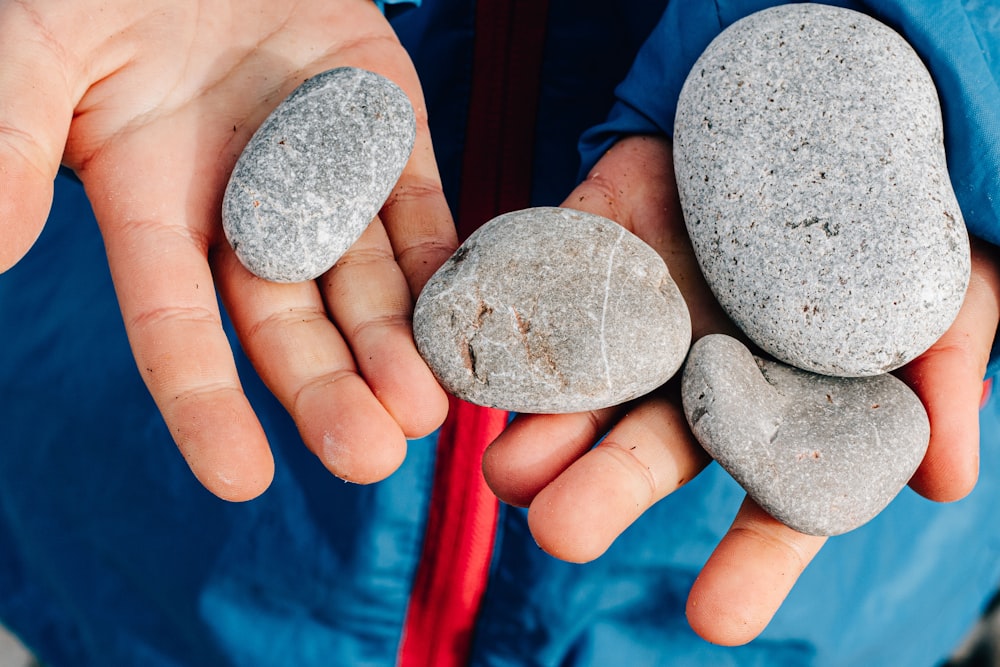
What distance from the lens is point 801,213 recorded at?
121cm

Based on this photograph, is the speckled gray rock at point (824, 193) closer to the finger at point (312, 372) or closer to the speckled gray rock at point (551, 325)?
the speckled gray rock at point (551, 325)

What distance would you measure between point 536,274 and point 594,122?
0.87m

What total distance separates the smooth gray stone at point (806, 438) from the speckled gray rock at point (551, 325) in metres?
0.09

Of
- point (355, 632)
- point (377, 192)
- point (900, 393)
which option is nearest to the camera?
point (900, 393)

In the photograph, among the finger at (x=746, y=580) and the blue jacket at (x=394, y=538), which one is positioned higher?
the finger at (x=746, y=580)

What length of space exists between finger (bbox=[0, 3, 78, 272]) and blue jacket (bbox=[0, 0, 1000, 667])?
712mm

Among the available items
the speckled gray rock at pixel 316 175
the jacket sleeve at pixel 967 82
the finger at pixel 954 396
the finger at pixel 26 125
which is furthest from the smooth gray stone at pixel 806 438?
the finger at pixel 26 125

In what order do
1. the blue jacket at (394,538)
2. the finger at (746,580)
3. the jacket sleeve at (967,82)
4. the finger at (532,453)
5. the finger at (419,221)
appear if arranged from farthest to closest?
the blue jacket at (394,538)
the finger at (419,221)
the jacket sleeve at (967,82)
the finger at (532,453)
the finger at (746,580)

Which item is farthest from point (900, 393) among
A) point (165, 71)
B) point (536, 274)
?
point (165, 71)

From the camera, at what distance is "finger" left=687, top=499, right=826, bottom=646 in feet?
3.46

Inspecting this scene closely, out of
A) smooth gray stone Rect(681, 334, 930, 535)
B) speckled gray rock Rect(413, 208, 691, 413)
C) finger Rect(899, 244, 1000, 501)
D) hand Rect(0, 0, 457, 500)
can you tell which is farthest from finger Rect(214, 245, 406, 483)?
finger Rect(899, 244, 1000, 501)

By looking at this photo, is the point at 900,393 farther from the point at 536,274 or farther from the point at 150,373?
the point at 150,373

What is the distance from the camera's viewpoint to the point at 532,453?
3.80 feet

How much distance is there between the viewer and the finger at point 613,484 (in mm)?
1056
